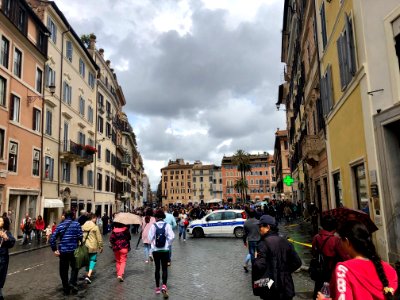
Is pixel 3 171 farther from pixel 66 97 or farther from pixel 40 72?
pixel 66 97

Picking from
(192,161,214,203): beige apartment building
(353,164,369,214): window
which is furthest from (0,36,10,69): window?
(192,161,214,203): beige apartment building

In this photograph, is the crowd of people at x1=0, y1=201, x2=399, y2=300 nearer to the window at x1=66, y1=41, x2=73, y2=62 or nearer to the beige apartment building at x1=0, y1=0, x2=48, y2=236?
the beige apartment building at x1=0, y1=0, x2=48, y2=236

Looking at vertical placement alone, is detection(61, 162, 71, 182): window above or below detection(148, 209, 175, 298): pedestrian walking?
above

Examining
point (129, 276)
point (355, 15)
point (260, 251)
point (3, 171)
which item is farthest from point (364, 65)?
point (3, 171)

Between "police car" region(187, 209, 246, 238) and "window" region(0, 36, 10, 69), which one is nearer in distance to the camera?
Result: "police car" region(187, 209, 246, 238)

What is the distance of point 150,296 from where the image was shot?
8.34 metres

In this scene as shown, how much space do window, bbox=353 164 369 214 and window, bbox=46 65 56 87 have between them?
24938mm

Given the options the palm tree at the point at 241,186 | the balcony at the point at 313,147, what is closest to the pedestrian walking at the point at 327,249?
the balcony at the point at 313,147

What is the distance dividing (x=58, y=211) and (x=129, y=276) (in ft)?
73.2

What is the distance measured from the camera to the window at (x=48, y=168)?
94.0 feet

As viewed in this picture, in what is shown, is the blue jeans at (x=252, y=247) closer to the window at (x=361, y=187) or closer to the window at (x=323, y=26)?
the window at (x=361, y=187)

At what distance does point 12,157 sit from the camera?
23938 mm

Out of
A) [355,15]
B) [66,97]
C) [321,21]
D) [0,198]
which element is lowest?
[0,198]

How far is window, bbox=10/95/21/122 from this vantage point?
78.8 ft
